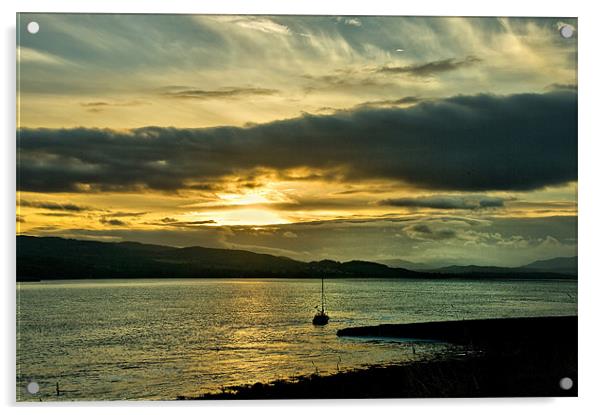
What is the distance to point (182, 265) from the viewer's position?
5.00 meters

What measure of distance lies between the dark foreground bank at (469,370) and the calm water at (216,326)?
0.20 feet

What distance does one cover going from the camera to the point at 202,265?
195 inches

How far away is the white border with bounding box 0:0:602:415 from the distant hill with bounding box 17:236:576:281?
0.36 meters

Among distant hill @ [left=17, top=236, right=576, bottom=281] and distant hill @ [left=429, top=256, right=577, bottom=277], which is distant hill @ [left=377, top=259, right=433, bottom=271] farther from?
distant hill @ [left=429, top=256, right=577, bottom=277]

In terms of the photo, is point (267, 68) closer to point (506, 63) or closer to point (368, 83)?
point (368, 83)

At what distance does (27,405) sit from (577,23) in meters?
3.93

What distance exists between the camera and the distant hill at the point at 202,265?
16.1 feet

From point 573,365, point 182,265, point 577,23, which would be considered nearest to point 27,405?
point 182,265

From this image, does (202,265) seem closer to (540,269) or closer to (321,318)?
(321,318)

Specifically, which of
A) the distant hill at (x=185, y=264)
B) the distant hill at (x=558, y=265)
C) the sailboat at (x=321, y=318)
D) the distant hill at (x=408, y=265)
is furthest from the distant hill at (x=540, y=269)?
the sailboat at (x=321, y=318)

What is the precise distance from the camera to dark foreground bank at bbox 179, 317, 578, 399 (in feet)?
15.6

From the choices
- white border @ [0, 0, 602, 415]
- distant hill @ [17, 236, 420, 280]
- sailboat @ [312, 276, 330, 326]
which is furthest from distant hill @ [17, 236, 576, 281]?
white border @ [0, 0, 602, 415]
